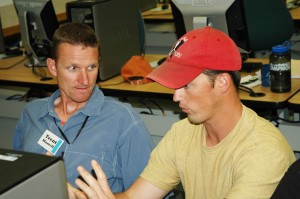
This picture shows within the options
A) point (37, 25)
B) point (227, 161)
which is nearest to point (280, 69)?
point (227, 161)

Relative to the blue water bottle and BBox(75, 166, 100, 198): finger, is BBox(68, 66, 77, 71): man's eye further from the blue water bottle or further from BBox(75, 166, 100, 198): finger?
the blue water bottle

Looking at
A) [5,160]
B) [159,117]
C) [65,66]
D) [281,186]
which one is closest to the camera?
[5,160]

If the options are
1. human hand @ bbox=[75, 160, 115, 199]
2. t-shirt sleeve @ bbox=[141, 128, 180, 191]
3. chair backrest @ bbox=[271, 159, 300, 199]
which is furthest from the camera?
t-shirt sleeve @ bbox=[141, 128, 180, 191]

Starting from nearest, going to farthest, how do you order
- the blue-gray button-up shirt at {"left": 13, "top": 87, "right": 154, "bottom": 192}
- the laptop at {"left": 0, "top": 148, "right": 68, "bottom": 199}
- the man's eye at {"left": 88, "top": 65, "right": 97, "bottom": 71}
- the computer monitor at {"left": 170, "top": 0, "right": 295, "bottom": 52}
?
the laptop at {"left": 0, "top": 148, "right": 68, "bottom": 199}
the blue-gray button-up shirt at {"left": 13, "top": 87, "right": 154, "bottom": 192}
the man's eye at {"left": 88, "top": 65, "right": 97, "bottom": 71}
the computer monitor at {"left": 170, "top": 0, "right": 295, "bottom": 52}

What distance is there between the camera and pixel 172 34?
214 inches

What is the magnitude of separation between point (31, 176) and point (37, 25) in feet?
10.4

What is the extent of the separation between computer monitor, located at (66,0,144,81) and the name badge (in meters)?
1.15

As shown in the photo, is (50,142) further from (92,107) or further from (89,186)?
(89,186)

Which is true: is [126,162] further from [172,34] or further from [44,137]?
[172,34]

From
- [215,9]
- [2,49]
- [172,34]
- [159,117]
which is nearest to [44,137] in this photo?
[159,117]

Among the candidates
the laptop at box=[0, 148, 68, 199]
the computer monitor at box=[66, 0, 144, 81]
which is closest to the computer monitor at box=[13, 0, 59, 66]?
the computer monitor at box=[66, 0, 144, 81]

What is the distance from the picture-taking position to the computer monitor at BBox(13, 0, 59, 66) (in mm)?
3756

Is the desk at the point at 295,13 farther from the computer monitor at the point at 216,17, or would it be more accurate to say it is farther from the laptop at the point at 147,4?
the computer monitor at the point at 216,17

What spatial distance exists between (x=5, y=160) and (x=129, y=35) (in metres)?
2.83
